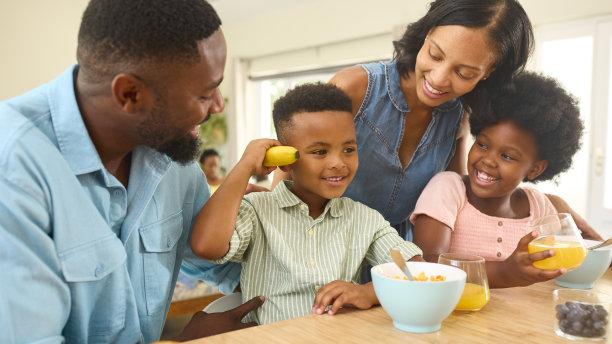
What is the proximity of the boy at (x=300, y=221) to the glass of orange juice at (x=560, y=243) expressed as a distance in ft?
0.87

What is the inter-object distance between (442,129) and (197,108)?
33.8 inches

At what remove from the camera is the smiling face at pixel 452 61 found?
1.32m

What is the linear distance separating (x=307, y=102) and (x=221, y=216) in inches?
15.6

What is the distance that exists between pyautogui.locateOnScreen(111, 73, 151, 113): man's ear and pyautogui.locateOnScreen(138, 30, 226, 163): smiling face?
0.07 feet

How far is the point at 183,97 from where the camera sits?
3.21 ft

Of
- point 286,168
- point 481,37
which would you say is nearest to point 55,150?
point 286,168

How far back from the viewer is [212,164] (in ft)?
17.6

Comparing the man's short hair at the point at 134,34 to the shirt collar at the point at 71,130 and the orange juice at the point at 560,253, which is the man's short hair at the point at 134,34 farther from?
the orange juice at the point at 560,253

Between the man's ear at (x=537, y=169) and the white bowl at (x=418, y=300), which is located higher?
the man's ear at (x=537, y=169)

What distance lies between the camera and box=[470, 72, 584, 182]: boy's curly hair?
1438 mm

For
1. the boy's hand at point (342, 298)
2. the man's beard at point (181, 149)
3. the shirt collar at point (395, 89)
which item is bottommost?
the boy's hand at point (342, 298)

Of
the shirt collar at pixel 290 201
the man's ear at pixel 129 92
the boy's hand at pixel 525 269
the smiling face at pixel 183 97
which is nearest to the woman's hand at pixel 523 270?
the boy's hand at pixel 525 269

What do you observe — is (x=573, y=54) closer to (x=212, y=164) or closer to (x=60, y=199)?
(x=212, y=164)

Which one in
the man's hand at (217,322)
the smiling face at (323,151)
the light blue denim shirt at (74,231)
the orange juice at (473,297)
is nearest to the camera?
the light blue denim shirt at (74,231)
